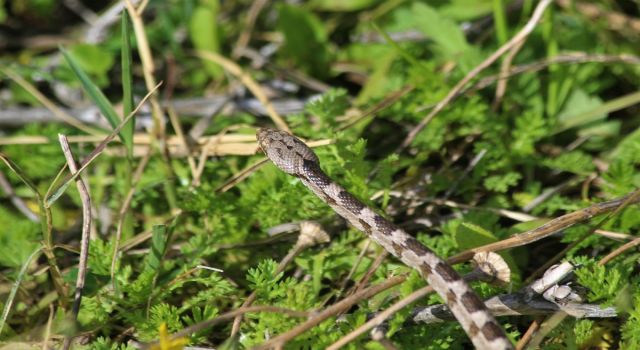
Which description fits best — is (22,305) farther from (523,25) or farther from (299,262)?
(523,25)

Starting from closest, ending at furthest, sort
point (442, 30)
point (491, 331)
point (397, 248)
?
point (491, 331) → point (397, 248) → point (442, 30)

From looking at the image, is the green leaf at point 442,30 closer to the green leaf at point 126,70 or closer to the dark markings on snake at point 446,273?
the dark markings on snake at point 446,273

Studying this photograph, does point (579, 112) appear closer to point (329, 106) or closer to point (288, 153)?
point (329, 106)

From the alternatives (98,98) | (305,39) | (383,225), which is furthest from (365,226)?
(305,39)

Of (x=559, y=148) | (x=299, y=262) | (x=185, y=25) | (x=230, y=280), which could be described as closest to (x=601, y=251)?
(x=559, y=148)

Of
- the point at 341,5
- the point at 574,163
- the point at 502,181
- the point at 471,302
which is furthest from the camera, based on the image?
the point at 341,5

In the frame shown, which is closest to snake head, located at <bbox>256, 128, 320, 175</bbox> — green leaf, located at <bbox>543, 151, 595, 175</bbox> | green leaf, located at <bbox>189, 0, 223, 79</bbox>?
green leaf, located at <bbox>543, 151, 595, 175</bbox>

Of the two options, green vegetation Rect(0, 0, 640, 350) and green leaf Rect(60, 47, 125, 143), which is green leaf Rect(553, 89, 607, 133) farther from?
green leaf Rect(60, 47, 125, 143)
